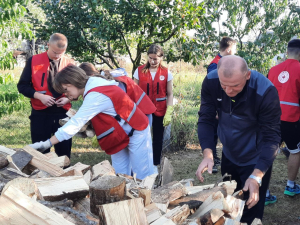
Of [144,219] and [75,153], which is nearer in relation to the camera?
[144,219]

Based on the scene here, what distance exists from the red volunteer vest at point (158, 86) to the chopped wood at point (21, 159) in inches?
95.7

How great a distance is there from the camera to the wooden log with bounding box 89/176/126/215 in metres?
1.95

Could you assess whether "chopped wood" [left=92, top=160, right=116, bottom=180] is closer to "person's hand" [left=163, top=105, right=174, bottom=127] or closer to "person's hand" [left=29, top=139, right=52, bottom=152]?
"person's hand" [left=29, top=139, right=52, bottom=152]

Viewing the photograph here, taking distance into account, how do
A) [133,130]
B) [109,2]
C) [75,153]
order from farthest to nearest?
[75,153], [109,2], [133,130]

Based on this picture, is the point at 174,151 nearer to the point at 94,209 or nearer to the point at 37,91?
the point at 37,91

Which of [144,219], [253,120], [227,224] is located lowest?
[227,224]

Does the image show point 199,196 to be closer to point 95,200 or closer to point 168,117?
point 95,200

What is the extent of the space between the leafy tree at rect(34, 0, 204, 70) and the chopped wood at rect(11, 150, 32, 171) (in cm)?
291

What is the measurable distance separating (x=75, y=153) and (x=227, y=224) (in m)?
4.29

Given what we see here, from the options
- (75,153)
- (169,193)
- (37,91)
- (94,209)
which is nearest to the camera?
(94,209)

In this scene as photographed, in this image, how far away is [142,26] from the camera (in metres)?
5.55

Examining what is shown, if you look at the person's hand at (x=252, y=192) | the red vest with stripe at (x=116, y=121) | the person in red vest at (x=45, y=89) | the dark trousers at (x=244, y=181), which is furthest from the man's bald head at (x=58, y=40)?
the person's hand at (x=252, y=192)

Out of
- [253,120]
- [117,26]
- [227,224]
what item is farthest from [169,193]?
[117,26]

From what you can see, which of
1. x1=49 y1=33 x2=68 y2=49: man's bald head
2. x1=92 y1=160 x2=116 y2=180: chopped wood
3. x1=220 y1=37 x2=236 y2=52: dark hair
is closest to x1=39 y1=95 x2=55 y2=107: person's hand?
x1=49 y1=33 x2=68 y2=49: man's bald head
